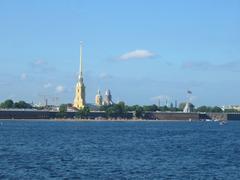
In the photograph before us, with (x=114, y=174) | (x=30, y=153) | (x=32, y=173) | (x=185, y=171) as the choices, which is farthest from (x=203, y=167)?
(x=30, y=153)

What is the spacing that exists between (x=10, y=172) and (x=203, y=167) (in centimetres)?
1416

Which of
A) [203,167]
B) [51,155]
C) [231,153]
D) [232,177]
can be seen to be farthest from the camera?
[231,153]

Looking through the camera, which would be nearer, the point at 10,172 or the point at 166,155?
the point at 10,172

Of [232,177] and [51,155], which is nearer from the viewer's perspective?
[232,177]

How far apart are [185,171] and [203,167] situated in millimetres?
3381

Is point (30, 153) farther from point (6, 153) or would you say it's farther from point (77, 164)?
point (77, 164)

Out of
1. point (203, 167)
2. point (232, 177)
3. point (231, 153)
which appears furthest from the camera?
point (231, 153)

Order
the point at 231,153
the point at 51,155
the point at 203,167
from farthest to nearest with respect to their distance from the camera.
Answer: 1. the point at 231,153
2. the point at 51,155
3. the point at 203,167

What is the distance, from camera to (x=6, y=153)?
2522 inches

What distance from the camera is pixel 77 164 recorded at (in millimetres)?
53438

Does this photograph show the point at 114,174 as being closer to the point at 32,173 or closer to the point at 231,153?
the point at 32,173

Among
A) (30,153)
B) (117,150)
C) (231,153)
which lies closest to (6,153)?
(30,153)

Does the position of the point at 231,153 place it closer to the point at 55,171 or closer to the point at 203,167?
the point at 203,167

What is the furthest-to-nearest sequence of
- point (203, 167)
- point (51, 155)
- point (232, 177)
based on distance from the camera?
point (51, 155) → point (203, 167) → point (232, 177)
